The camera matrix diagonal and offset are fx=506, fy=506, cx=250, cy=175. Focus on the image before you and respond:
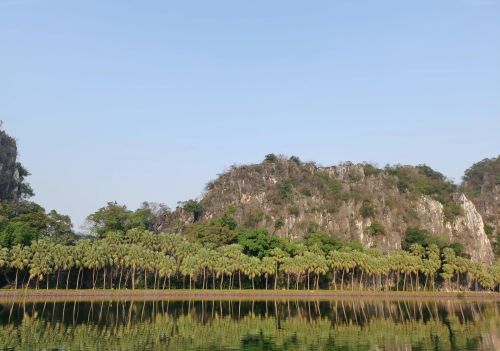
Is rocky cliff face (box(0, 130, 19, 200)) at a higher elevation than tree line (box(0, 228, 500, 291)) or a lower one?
higher

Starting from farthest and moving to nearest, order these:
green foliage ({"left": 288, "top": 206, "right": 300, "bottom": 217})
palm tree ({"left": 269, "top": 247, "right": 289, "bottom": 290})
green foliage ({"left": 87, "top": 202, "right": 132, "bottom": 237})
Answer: green foliage ({"left": 288, "top": 206, "right": 300, "bottom": 217})
green foliage ({"left": 87, "top": 202, "right": 132, "bottom": 237})
palm tree ({"left": 269, "top": 247, "right": 289, "bottom": 290})

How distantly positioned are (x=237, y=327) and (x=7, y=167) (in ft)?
383

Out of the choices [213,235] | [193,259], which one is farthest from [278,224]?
[193,259]

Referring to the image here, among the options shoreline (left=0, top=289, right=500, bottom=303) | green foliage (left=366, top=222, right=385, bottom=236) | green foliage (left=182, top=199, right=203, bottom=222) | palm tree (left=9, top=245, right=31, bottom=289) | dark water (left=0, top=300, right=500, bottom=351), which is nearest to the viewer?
dark water (left=0, top=300, right=500, bottom=351)

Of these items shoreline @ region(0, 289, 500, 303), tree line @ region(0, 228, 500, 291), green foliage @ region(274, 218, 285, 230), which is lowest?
shoreline @ region(0, 289, 500, 303)

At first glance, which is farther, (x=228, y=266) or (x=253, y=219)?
(x=253, y=219)

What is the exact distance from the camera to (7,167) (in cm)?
14788

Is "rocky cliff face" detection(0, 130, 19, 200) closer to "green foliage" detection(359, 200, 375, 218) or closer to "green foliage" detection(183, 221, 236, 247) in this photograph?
"green foliage" detection(183, 221, 236, 247)

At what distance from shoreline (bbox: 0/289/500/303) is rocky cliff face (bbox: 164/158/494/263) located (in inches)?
1848

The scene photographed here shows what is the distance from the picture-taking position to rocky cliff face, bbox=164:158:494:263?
167 meters

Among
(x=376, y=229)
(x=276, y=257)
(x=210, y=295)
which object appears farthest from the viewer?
(x=376, y=229)

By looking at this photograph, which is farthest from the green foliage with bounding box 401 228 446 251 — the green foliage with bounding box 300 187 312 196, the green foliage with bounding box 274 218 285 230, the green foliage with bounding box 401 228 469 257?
the green foliage with bounding box 274 218 285 230

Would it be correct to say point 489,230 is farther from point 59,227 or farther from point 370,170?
point 59,227

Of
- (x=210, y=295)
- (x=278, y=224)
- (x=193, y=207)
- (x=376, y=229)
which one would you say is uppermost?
(x=193, y=207)
